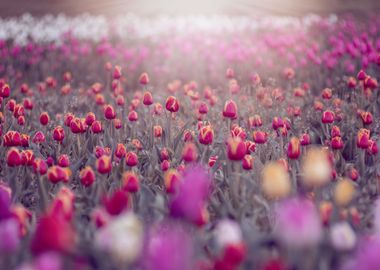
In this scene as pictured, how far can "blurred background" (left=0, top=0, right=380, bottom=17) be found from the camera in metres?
15.8

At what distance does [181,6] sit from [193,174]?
15490mm

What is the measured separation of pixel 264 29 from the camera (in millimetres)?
10125

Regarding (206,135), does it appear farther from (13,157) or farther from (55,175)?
(13,157)

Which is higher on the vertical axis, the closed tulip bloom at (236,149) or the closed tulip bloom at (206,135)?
the closed tulip bloom at (236,149)

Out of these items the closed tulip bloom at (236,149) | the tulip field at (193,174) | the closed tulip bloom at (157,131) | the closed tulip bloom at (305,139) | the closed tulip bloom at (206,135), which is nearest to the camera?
the tulip field at (193,174)

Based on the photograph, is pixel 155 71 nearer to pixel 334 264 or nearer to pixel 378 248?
pixel 334 264

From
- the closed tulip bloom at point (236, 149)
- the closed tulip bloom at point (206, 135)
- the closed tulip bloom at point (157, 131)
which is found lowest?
the closed tulip bloom at point (157, 131)

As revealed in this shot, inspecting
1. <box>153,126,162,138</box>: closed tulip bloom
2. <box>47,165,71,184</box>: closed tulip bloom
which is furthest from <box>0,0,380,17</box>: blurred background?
<box>47,165,71,184</box>: closed tulip bloom

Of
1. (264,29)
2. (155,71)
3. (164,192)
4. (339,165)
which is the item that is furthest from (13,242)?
(264,29)

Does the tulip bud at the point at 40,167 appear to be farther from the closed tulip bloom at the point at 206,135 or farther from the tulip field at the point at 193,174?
the closed tulip bloom at the point at 206,135

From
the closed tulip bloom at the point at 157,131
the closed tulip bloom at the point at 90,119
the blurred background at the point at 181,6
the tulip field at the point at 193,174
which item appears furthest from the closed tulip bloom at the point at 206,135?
the blurred background at the point at 181,6

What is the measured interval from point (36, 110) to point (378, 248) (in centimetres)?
452

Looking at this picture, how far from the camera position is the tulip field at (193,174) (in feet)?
5.08

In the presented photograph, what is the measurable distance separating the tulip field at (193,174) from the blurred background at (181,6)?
822 centimetres
